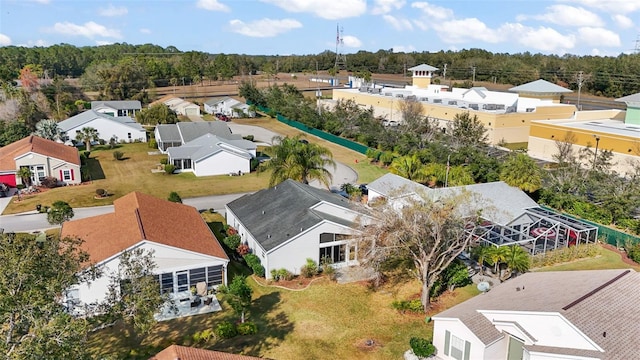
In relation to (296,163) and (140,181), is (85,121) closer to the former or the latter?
(140,181)

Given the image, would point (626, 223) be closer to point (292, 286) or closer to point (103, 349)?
point (292, 286)

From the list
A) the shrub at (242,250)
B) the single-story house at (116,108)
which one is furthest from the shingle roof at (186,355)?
the single-story house at (116,108)

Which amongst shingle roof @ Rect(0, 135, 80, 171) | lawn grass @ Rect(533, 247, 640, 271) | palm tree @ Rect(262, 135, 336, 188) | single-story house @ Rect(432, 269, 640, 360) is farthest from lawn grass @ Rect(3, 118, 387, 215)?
single-story house @ Rect(432, 269, 640, 360)

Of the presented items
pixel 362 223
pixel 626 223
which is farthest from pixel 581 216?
pixel 362 223

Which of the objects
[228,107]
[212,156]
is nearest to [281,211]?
[212,156]

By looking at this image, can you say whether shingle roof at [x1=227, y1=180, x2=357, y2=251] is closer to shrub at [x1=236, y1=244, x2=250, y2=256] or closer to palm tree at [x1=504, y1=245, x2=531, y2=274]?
shrub at [x1=236, y1=244, x2=250, y2=256]
